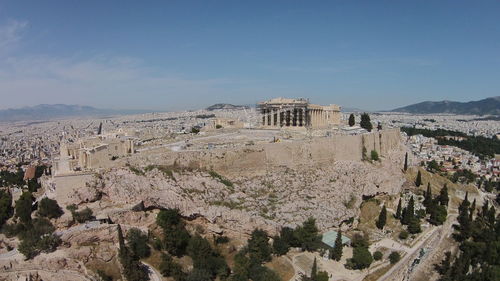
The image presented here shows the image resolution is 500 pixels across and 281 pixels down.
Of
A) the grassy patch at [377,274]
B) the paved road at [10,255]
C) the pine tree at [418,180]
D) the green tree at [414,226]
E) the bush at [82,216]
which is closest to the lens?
the paved road at [10,255]

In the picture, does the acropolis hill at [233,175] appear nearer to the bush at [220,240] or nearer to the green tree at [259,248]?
the bush at [220,240]

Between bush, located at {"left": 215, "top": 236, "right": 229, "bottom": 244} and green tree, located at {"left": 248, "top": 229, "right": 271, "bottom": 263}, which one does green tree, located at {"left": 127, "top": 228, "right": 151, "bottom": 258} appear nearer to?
bush, located at {"left": 215, "top": 236, "right": 229, "bottom": 244}

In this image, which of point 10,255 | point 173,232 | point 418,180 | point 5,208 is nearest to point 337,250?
point 173,232

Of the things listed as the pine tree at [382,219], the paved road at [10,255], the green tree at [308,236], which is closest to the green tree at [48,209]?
the paved road at [10,255]

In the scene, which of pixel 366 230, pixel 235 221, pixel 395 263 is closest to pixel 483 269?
pixel 395 263

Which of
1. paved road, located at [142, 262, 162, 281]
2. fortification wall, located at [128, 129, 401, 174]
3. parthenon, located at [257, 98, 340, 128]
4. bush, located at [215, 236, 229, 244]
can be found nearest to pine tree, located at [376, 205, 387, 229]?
fortification wall, located at [128, 129, 401, 174]

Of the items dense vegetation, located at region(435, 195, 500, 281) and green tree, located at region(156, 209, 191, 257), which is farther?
dense vegetation, located at region(435, 195, 500, 281)

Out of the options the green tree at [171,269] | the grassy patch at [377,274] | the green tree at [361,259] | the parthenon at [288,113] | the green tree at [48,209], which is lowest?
the grassy patch at [377,274]

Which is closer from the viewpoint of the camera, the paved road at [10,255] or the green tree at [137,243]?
the paved road at [10,255]

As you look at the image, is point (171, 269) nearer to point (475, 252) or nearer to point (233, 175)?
point (233, 175)
